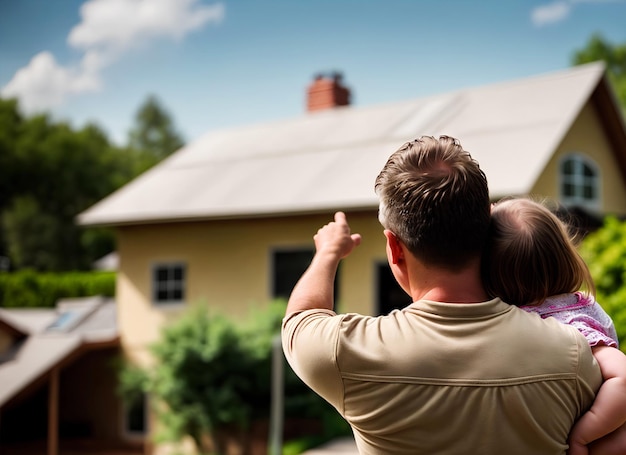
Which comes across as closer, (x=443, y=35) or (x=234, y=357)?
(x=234, y=357)

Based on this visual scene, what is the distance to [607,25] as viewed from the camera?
46.6 m

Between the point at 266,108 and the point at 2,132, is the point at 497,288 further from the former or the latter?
the point at 266,108

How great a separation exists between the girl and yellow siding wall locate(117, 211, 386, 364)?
30.3 ft

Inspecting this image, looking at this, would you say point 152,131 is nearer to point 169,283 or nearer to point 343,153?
point 169,283

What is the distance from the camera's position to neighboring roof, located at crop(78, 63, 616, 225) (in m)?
10.4

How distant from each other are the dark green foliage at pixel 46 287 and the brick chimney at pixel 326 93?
1057 centimetres

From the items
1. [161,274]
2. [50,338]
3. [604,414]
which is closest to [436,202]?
[604,414]

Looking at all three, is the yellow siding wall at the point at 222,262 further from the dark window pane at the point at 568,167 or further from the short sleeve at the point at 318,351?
the short sleeve at the point at 318,351

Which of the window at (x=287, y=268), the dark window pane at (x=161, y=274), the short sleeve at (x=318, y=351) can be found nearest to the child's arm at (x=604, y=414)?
the short sleeve at (x=318, y=351)

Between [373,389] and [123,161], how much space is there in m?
43.6

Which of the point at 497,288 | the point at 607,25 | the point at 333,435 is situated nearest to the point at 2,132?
the point at 333,435

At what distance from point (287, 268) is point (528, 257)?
10597 mm

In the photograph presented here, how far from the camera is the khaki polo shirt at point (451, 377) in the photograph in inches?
57.5

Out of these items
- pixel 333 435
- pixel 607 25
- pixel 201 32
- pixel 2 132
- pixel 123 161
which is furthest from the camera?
pixel 201 32
